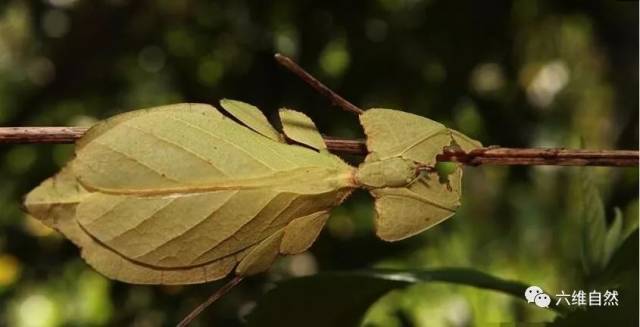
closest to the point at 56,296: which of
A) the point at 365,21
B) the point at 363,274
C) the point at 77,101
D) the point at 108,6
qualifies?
the point at 77,101

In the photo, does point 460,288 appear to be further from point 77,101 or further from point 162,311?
point 77,101

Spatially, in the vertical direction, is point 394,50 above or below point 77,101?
above

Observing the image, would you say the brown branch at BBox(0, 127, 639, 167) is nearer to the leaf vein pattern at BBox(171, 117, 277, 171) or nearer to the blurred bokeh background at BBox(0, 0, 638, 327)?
the leaf vein pattern at BBox(171, 117, 277, 171)

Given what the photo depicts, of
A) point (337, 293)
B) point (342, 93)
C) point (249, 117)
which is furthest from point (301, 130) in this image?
point (342, 93)

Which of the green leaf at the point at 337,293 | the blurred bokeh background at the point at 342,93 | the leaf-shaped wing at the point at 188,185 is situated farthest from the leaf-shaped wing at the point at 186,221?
the blurred bokeh background at the point at 342,93

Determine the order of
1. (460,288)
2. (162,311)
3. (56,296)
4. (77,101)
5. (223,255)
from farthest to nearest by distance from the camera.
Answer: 1. (77,101)
2. (56,296)
3. (162,311)
4. (460,288)
5. (223,255)

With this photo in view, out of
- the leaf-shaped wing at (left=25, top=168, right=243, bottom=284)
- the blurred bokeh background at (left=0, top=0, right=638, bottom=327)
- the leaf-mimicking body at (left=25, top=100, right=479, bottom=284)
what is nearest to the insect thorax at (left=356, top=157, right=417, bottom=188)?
the leaf-mimicking body at (left=25, top=100, right=479, bottom=284)

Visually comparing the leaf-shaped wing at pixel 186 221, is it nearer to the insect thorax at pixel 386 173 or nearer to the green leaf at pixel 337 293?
the insect thorax at pixel 386 173
